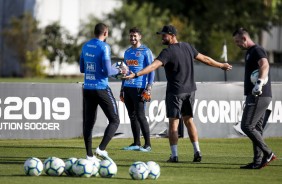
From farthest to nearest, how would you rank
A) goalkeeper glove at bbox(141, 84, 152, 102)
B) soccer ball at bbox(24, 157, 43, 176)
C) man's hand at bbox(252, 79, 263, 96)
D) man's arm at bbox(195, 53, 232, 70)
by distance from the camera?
goalkeeper glove at bbox(141, 84, 152, 102) < man's arm at bbox(195, 53, 232, 70) < man's hand at bbox(252, 79, 263, 96) < soccer ball at bbox(24, 157, 43, 176)

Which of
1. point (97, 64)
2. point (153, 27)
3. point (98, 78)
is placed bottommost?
point (98, 78)

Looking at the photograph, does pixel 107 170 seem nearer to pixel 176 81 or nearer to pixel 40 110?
pixel 176 81

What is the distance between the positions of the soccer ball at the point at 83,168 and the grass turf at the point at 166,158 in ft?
0.37

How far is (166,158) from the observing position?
55.3 feet

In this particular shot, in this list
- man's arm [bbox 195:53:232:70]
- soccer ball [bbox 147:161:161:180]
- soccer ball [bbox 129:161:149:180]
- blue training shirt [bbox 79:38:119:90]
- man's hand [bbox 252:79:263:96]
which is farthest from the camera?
man's arm [bbox 195:53:232:70]

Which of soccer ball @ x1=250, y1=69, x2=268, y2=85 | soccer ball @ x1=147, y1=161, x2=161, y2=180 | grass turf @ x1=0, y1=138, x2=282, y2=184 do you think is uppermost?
soccer ball @ x1=250, y1=69, x2=268, y2=85

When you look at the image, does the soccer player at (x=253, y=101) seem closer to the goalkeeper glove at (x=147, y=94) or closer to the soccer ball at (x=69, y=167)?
the soccer ball at (x=69, y=167)

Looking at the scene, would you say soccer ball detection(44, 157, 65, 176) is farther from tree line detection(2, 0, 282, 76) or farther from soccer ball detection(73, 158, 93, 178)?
tree line detection(2, 0, 282, 76)

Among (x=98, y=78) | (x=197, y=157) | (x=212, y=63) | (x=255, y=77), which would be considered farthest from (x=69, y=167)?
(x=212, y=63)

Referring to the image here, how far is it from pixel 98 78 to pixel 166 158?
215cm

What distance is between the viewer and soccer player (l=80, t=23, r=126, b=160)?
15508 millimetres

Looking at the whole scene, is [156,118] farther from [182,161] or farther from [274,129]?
[182,161]

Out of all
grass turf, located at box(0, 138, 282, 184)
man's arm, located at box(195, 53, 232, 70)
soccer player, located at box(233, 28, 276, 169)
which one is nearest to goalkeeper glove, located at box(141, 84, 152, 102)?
grass turf, located at box(0, 138, 282, 184)

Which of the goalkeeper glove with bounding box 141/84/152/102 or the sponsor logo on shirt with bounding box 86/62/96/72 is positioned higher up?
the sponsor logo on shirt with bounding box 86/62/96/72
